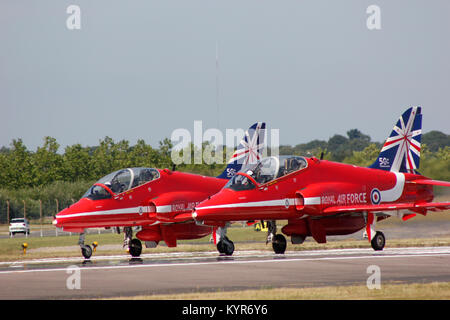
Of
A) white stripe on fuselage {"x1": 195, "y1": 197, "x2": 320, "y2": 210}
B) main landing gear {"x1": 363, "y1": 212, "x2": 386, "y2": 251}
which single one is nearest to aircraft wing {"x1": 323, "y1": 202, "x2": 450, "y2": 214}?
white stripe on fuselage {"x1": 195, "y1": 197, "x2": 320, "y2": 210}

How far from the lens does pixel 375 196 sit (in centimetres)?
2638

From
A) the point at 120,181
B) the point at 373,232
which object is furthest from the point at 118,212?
the point at 373,232

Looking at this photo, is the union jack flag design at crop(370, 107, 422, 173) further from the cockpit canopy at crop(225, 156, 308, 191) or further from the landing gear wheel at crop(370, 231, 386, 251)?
the cockpit canopy at crop(225, 156, 308, 191)

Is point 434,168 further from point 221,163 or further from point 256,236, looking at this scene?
point 221,163

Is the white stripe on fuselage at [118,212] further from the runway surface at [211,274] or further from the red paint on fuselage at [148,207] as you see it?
the runway surface at [211,274]

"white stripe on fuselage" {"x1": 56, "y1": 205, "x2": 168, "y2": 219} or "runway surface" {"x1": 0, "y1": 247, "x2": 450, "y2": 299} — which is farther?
"white stripe on fuselage" {"x1": 56, "y1": 205, "x2": 168, "y2": 219}

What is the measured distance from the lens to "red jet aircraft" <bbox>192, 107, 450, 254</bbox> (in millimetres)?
23406

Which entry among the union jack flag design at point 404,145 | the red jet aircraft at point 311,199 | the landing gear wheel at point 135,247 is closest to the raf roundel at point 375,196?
the red jet aircraft at point 311,199

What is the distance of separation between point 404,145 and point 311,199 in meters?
6.72

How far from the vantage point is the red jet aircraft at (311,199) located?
2341cm

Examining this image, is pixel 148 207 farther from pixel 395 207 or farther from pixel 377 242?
pixel 395 207

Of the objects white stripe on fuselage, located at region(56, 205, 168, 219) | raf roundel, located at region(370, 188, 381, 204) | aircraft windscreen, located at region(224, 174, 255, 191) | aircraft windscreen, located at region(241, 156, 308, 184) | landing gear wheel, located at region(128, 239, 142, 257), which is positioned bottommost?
landing gear wheel, located at region(128, 239, 142, 257)

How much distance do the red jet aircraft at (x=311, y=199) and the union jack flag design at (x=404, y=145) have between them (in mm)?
753

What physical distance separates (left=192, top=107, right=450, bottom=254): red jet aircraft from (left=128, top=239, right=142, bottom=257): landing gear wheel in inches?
138
